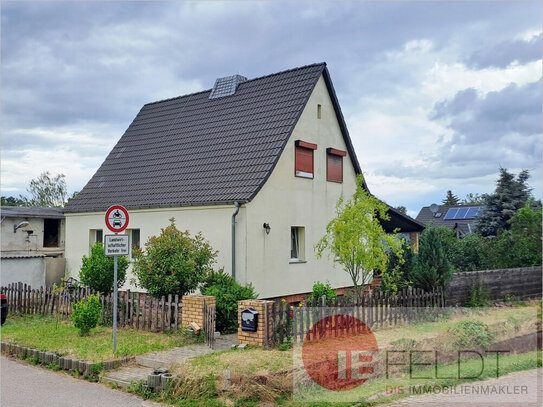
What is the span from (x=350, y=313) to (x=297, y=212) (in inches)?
232

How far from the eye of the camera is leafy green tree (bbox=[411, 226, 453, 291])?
16281mm

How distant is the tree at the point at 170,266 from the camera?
13805 mm

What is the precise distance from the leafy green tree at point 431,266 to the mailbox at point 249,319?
23.0ft

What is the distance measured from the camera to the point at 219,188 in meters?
17.2

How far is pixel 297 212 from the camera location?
18.4 m

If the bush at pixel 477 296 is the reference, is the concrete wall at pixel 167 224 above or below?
above

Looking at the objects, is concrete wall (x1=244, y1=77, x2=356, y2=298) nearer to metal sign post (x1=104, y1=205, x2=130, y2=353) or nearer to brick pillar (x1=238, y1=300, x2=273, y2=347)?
brick pillar (x1=238, y1=300, x2=273, y2=347)

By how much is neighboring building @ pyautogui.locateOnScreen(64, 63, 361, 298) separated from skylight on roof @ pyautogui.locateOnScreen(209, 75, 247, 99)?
0.17 ft

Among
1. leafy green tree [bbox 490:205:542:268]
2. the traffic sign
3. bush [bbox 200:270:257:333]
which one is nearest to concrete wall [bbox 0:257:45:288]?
bush [bbox 200:270:257:333]

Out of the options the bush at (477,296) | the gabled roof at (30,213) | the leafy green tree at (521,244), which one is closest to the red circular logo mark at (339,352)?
the bush at (477,296)

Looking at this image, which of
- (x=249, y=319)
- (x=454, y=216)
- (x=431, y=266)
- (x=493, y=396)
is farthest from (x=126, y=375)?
(x=454, y=216)

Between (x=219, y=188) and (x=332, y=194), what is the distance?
4.83 meters

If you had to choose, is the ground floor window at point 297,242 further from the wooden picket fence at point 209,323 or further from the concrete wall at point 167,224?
the wooden picket fence at point 209,323

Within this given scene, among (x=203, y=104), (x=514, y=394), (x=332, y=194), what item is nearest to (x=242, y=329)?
(x=514, y=394)
